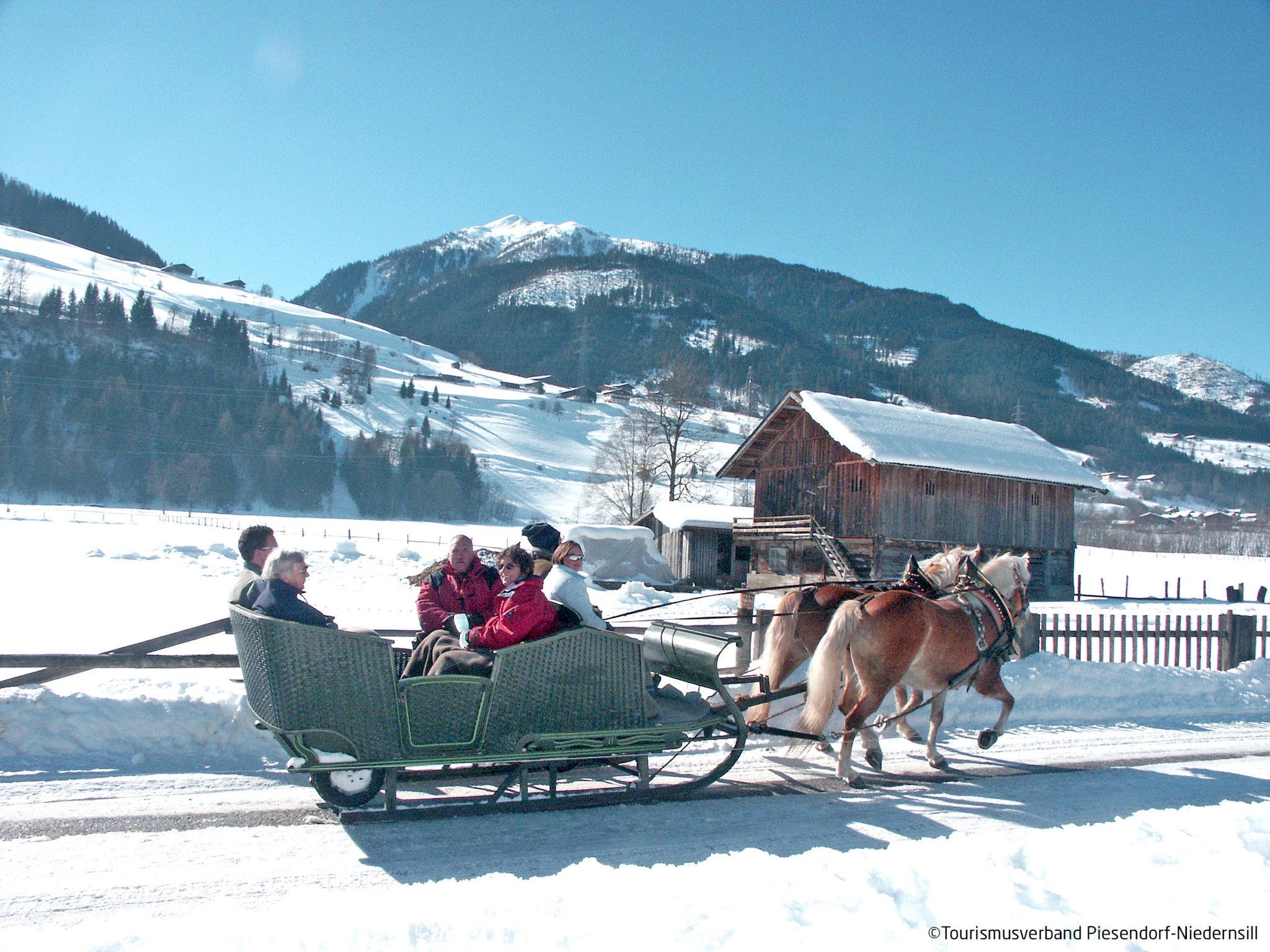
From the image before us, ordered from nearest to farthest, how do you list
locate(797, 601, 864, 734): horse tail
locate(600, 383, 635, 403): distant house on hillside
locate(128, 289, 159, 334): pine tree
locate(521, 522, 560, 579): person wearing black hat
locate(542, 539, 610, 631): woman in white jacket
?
locate(542, 539, 610, 631): woman in white jacket < locate(521, 522, 560, 579): person wearing black hat < locate(797, 601, 864, 734): horse tail < locate(128, 289, 159, 334): pine tree < locate(600, 383, 635, 403): distant house on hillside

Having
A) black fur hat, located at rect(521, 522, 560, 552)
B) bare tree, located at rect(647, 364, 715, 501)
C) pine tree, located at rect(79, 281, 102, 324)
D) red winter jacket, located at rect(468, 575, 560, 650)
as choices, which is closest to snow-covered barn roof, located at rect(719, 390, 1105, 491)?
A: bare tree, located at rect(647, 364, 715, 501)

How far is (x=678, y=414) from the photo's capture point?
42.2 m

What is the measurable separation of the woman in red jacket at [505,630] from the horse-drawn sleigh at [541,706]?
0.56 feet

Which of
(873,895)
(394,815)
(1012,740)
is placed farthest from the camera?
(1012,740)

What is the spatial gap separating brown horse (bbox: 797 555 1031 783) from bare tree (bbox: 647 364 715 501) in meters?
34.3

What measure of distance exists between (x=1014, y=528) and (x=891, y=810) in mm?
28245

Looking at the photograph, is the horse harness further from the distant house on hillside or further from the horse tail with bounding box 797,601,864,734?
the distant house on hillside

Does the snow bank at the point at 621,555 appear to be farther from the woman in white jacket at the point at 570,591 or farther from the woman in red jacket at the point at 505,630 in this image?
the woman in red jacket at the point at 505,630

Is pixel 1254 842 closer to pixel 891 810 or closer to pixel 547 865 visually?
pixel 891 810

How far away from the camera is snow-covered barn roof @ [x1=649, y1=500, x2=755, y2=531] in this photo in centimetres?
3366

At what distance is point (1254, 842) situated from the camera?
14.1 feet

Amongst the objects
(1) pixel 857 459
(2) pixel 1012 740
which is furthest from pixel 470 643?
(1) pixel 857 459

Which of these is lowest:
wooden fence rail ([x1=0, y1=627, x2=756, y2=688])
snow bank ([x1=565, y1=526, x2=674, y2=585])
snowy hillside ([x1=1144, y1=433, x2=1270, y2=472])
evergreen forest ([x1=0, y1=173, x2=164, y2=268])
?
snow bank ([x1=565, y1=526, x2=674, y2=585])

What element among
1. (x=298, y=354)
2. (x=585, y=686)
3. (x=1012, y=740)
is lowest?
(x=1012, y=740)
